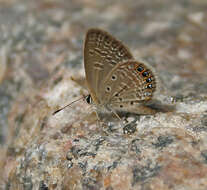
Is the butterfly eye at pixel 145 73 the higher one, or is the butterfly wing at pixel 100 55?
the butterfly wing at pixel 100 55

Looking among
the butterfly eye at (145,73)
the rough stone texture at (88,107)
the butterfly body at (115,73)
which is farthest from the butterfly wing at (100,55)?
the rough stone texture at (88,107)

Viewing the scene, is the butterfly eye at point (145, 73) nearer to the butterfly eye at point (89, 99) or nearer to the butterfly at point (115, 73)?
the butterfly at point (115, 73)

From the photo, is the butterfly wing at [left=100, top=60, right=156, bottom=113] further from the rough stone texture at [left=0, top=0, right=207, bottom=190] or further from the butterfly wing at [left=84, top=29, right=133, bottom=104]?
the rough stone texture at [left=0, top=0, right=207, bottom=190]

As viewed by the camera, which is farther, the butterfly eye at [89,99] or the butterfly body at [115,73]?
the butterfly eye at [89,99]

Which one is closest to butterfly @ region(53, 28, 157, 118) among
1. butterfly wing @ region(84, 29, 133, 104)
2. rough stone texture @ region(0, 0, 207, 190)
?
butterfly wing @ region(84, 29, 133, 104)

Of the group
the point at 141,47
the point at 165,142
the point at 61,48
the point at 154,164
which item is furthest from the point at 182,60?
the point at 154,164

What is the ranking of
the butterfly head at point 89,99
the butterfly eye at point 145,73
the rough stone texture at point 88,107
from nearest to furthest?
the rough stone texture at point 88,107 < the butterfly eye at point 145,73 < the butterfly head at point 89,99
